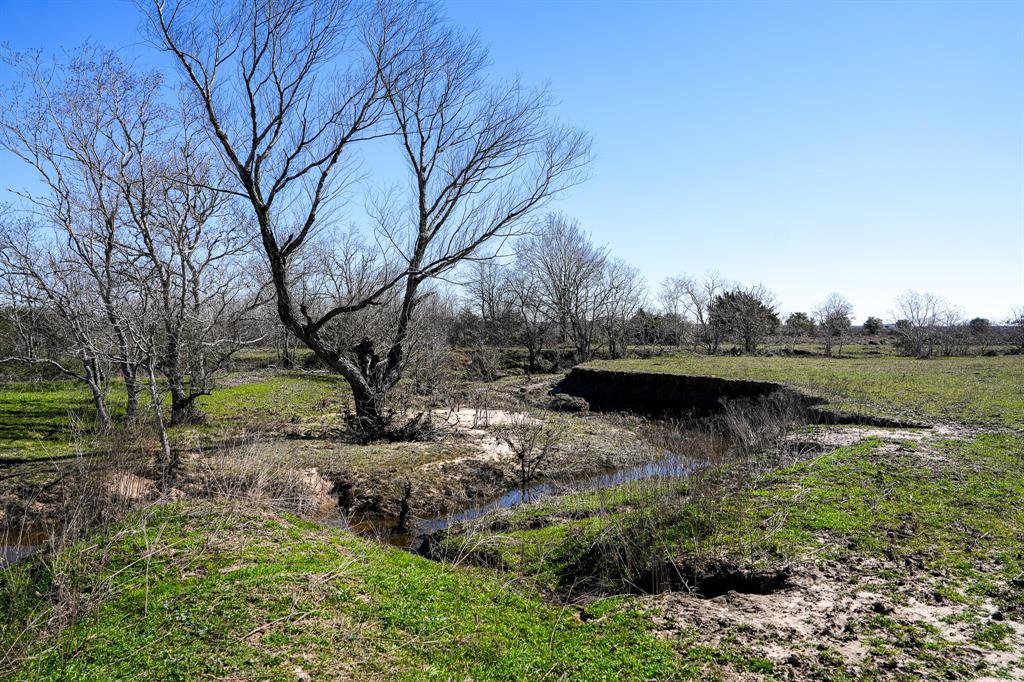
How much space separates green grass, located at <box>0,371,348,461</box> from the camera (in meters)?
12.1

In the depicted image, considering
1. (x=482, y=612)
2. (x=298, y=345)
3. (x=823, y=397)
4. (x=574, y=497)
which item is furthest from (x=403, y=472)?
(x=298, y=345)

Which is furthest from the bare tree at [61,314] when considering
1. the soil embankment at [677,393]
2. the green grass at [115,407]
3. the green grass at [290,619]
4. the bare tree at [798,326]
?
the bare tree at [798,326]

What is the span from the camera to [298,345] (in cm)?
3866

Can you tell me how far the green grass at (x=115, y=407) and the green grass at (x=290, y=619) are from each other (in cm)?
419

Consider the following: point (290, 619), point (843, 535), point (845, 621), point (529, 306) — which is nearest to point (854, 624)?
point (845, 621)

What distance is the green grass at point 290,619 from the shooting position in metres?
3.54

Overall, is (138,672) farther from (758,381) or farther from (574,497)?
(758,381)

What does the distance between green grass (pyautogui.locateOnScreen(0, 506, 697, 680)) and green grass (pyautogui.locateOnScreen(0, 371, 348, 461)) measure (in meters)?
4.19

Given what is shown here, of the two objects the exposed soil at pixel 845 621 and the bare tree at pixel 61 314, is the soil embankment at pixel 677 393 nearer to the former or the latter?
the exposed soil at pixel 845 621

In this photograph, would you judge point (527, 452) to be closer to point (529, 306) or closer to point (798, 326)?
point (529, 306)

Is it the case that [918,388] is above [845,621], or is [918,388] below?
above

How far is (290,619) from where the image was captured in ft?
13.1

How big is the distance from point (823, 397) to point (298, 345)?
32630mm

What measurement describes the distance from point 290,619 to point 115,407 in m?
15.3
